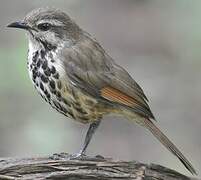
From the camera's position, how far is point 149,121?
799cm

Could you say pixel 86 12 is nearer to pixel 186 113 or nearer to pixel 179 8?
pixel 179 8

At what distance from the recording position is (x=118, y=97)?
786 cm

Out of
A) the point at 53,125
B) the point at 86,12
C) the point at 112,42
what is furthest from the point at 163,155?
the point at 86,12

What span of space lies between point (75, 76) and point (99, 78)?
0.22m

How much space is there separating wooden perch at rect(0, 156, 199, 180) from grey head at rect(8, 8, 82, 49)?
1215mm

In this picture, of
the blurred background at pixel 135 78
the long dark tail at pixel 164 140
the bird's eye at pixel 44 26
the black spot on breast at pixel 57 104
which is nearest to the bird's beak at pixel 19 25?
the bird's eye at pixel 44 26

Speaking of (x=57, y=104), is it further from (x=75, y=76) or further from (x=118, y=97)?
(x=118, y=97)

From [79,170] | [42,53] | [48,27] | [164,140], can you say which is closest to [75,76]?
[42,53]

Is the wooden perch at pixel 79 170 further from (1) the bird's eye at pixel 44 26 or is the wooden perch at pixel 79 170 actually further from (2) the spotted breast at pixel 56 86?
(1) the bird's eye at pixel 44 26

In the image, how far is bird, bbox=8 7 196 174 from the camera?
25.4ft

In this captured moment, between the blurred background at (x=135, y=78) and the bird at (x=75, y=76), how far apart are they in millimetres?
2490

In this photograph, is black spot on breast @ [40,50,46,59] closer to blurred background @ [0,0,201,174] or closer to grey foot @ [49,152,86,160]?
grey foot @ [49,152,86,160]

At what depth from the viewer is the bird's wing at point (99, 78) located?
784 cm

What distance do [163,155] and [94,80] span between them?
11.0ft
